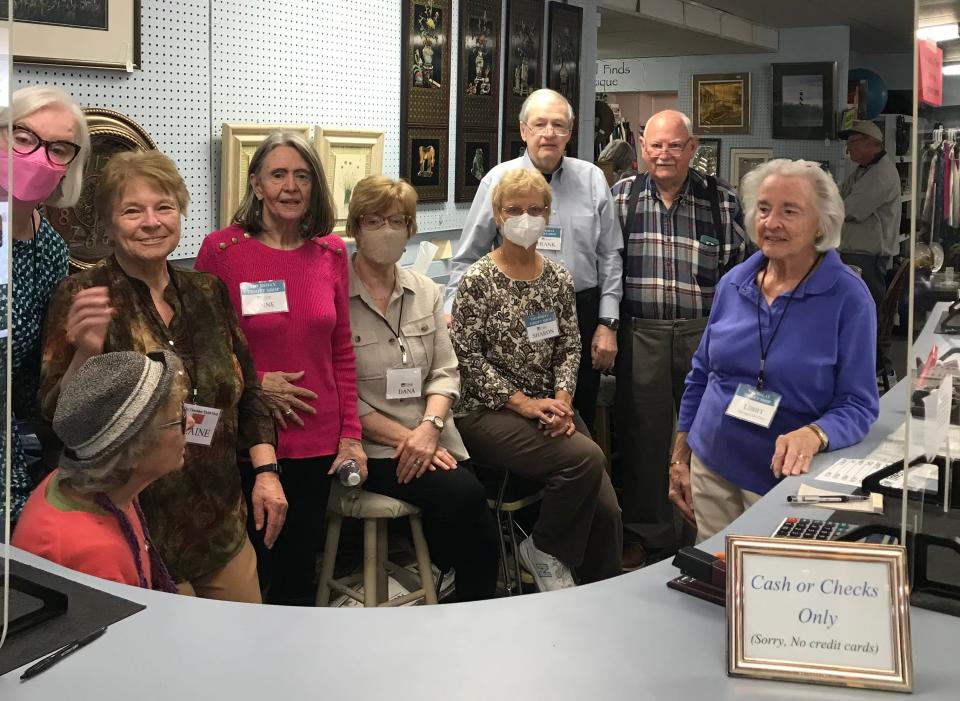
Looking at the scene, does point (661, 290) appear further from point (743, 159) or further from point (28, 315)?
point (743, 159)

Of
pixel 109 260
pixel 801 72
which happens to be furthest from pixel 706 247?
pixel 801 72

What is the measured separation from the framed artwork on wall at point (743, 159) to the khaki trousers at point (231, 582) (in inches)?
374

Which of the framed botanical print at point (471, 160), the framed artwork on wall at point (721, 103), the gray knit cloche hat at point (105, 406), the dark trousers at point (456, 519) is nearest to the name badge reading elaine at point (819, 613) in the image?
the gray knit cloche hat at point (105, 406)

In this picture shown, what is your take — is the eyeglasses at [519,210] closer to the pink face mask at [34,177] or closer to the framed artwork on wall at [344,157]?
the framed artwork on wall at [344,157]

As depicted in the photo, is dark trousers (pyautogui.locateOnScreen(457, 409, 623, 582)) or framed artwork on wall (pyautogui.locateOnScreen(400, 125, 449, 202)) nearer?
dark trousers (pyautogui.locateOnScreen(457, 409, 623, 582))

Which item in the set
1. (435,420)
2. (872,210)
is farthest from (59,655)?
(872,210)

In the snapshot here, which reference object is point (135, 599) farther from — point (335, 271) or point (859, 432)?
point (859, 432)

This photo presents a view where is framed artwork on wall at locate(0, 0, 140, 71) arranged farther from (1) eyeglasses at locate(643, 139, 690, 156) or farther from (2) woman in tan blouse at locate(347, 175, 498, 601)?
(1) eyeglasses at locate(643, 139, 690, 156)

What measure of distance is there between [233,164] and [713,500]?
1.90 m

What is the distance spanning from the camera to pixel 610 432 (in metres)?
4.74

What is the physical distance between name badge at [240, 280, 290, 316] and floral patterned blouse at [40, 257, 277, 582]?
23cm

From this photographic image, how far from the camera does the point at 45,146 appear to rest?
2.44 m

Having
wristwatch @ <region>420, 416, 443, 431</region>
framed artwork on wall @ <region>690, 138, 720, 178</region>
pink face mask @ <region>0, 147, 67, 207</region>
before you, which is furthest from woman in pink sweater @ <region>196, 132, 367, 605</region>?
framed artwork on wall @ <region>690, 138, 720, 178</region>

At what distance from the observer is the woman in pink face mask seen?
2.32 m
